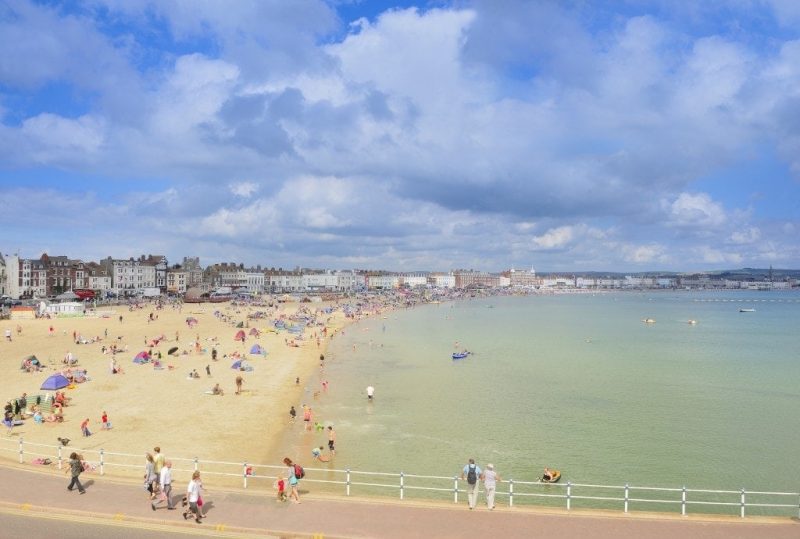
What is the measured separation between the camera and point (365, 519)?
11.1 meters

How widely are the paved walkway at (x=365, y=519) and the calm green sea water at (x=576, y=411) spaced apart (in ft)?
25.8

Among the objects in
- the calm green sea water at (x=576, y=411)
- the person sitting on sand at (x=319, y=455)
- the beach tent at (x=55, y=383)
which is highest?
the beach tent at (x=55, y=383)

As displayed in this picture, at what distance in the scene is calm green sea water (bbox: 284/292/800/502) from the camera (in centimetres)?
2055

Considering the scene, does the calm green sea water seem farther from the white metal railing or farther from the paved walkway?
the paved walkway

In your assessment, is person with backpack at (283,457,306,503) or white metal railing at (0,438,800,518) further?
white metal railing at (0,438,800,518)

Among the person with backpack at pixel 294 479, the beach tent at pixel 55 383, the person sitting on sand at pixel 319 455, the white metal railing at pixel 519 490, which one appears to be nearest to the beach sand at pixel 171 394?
the beach tent at pixel 55 383

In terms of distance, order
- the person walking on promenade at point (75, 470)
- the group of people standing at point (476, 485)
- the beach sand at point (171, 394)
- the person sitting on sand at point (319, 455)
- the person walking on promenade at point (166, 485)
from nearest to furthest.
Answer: the person walking on promenade at point (166, 485)
the group of people standing at point (476, 485)
the person walking on promenade at point (75, 470)
the person sitting on sand at point (319, 455)
the beach sand at point (171, 394)

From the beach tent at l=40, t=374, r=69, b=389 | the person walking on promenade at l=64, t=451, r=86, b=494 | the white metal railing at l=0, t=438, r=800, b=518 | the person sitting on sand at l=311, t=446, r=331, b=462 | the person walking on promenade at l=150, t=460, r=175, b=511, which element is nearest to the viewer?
the person walking on promenade at l=150, t=460, r=175, b=511

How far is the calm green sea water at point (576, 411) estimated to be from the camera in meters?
20.5

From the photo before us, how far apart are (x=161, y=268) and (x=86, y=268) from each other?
2197 cm

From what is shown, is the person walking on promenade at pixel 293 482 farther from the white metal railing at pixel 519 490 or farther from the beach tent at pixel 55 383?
the beach tent at pixel 55 383

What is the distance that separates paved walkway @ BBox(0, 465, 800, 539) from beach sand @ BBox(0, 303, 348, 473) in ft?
24.4

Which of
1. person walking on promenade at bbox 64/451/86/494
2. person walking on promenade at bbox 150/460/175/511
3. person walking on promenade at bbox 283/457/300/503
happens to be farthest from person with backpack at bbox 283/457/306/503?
person walking on promenade at bbox 64/451/86/494

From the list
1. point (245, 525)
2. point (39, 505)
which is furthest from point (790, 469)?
point (39, 505)
